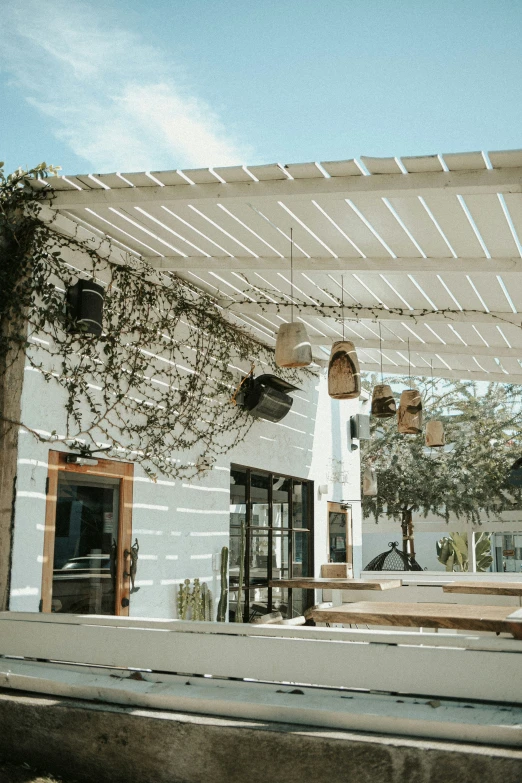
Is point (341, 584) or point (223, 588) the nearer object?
point (341, 584)

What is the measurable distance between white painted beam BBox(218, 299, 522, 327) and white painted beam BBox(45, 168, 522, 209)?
1978 mm

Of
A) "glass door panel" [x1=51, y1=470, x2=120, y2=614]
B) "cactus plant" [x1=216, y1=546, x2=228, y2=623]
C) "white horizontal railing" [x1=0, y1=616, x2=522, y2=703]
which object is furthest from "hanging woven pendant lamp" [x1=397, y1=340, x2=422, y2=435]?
"white horizontal railing" [x1=0, y1=616, x2=522, y2=703]

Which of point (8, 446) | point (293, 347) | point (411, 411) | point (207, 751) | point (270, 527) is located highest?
point (293, 347)

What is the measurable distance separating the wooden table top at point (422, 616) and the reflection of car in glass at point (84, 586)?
5.19ft

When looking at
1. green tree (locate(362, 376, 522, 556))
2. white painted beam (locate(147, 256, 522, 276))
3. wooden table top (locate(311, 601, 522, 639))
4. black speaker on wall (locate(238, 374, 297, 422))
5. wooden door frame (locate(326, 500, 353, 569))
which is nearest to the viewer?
wooden table top (locate(311, 601, 522, 639))

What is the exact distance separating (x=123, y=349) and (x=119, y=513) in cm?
125

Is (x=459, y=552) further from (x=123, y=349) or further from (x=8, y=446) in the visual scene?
(x=8, y=446)

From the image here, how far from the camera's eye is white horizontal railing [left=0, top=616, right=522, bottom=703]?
101 inches

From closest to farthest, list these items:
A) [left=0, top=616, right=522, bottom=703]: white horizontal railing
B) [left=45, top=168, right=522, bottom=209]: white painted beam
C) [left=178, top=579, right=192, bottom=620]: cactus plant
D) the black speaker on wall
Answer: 1. [left=0, top=616, right=522, bottom=703]: white horizontal railing
2. [left=45, top=168, right=522, bottom=209]: white painted beam
3. [left=178, top=579, right=192, bottom=620]: cactus plant
4. the black speaker on wall

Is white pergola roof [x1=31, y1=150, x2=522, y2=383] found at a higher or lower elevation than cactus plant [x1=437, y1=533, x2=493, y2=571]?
higher

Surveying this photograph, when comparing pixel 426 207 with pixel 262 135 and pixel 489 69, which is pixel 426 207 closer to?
pixel 489 69

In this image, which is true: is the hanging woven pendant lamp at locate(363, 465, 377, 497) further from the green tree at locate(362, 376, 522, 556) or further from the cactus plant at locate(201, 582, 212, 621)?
the cactus plant at locate(201, 582, 212, 621)

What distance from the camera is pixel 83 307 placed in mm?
4691

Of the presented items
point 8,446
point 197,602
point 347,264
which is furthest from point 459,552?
point 8,446
